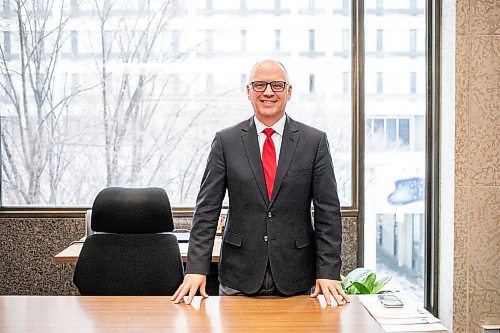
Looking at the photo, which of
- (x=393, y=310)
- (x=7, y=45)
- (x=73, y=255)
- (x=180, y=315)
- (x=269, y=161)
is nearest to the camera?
(x=180, y=315)

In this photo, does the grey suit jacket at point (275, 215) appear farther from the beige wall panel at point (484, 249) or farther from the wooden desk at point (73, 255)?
the beige wall panel at point (484, 249)

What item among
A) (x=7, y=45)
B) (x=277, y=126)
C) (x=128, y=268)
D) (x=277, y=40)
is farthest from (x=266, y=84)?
(x=7, y=45)

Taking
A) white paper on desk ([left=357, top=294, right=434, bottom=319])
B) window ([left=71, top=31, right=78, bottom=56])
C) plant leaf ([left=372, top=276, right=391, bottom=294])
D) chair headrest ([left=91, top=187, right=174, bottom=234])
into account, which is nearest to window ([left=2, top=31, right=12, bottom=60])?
window ([left=71, top=31, right=78, bottom=56])

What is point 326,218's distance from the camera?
7.29ft

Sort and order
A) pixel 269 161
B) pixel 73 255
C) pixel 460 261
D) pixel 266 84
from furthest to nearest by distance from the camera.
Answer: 1. pixel 460 261
2. pixel 73 255
3. pixel 269 161
4. pixel 266 84

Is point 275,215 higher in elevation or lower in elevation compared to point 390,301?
higher

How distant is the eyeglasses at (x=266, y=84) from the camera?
84.9 inches

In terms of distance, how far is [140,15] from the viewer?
13.0ft

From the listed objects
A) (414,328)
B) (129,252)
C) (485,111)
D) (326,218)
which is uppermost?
(485,111)

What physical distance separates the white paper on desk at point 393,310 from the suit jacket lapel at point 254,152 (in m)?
0.48

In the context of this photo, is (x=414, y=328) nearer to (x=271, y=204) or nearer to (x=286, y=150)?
(x=271, y=204)

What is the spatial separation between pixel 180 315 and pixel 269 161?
2.09ft

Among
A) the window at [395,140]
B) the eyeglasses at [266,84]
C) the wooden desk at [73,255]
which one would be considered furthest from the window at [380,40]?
the eyeglasses at [266,84]

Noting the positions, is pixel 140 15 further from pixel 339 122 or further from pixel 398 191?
pixel 398 191
